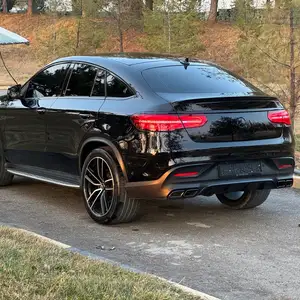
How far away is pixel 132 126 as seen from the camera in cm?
563

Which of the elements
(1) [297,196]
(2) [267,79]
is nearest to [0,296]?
(1) [297,196]

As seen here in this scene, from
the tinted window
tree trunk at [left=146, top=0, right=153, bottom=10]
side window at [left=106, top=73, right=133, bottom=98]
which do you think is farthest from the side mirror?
tree trunk at [left=146, top=0, right=153, bottom=10]

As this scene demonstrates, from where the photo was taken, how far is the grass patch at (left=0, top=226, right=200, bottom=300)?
392 cm

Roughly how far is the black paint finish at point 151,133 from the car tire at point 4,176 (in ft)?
3.61

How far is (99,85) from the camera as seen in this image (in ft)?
20.8

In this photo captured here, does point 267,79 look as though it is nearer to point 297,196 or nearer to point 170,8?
point 297,196

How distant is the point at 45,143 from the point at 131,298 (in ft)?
11.0

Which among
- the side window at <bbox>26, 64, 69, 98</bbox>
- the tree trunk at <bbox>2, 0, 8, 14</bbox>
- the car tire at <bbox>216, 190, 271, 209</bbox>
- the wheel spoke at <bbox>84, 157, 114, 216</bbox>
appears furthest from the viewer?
the tree trunk at <bbox>2, 0, 8, 14</bbox>

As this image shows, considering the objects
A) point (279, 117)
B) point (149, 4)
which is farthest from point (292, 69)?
point (149, 4)

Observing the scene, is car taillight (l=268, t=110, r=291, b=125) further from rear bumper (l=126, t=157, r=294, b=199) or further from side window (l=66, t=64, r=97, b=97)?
side window (l=66, t=64, r=97, b=97)

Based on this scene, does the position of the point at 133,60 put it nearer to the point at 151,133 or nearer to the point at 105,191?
the point at 151,133

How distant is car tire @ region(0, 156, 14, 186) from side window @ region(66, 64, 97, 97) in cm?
165

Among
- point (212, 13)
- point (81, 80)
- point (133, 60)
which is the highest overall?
point (212, 13)

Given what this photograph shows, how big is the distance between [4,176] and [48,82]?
4.96 ft
